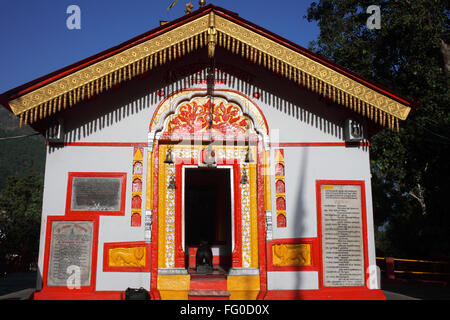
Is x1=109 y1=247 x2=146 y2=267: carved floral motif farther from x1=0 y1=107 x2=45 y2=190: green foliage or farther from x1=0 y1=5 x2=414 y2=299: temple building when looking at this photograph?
x1=0 y1=107 x2=45 y2=190: green foliage

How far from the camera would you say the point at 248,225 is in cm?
851

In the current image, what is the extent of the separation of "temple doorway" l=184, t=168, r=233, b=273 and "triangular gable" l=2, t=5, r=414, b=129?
4588mm

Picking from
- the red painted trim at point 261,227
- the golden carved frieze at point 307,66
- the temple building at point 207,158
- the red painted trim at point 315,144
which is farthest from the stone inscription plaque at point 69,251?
the golden carved frieze at point 307,66

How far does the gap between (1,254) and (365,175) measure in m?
16.2

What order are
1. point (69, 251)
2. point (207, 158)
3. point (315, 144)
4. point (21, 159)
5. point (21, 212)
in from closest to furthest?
point (69, 251) → point (207, 158) → point (315, 144) → point (21, 212) → point (21, 159)

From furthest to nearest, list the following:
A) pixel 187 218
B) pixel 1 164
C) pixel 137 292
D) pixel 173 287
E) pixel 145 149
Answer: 1. pixel 1 164
2. pixel 187 218
3. pixel 145 149
4. pixel 173 287
5. pixel 137 292

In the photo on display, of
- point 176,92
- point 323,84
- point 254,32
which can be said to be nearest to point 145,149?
point 176,92

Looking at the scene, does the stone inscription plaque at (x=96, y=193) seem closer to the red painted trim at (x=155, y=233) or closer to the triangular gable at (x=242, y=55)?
the red painted trim at (x=155, y=233)

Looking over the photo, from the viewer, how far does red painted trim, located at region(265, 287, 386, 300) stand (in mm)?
8000

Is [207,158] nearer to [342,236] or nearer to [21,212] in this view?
[342,236]

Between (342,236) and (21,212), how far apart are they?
3260 cm

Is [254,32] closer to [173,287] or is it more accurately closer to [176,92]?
[176,92]

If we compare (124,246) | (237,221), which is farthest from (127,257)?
(237,221)

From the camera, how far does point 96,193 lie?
8227 millimetres
